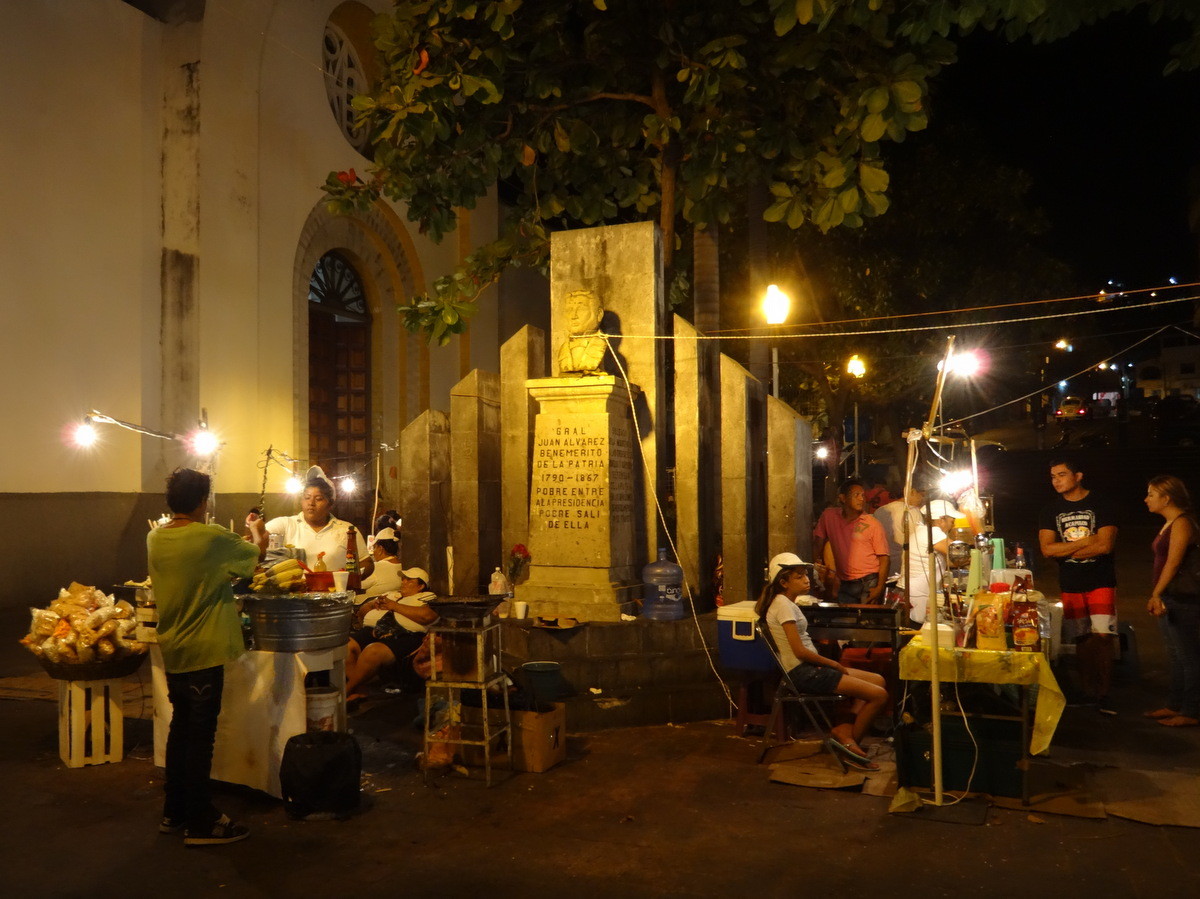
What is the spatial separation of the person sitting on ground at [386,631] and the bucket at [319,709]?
2.13 metres

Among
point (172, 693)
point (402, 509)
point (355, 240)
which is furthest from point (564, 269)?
point (355, 240)

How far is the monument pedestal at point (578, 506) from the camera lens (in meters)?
9.14

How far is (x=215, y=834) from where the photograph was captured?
5.22 metres

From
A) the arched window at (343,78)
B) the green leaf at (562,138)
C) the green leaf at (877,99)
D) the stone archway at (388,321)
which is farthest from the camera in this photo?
the stone archway at (388,321)

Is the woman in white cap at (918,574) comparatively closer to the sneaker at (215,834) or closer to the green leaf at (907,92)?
the green leaf at (907,92)

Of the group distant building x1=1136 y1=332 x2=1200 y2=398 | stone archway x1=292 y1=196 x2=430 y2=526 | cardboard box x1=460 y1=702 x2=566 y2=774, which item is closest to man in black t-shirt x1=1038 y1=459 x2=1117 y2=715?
cardboard box x1=460 y1=702 x2=566 y2=774

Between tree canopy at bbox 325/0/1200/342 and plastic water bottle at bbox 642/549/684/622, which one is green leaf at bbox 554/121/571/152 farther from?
plastic water bottle at bbox 642/549/684/622

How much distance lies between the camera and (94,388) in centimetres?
1364

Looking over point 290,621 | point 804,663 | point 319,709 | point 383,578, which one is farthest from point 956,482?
point 290,621

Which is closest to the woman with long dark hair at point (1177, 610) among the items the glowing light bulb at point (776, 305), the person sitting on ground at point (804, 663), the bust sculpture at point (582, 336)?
the person sitting on ground at point (804, 663)

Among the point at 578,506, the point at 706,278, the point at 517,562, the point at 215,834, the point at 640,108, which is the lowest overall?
the point at 215,834

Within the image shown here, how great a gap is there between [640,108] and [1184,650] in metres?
8.92

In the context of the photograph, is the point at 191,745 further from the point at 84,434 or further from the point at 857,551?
the point at 84,434

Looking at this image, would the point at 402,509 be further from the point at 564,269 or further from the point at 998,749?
the point at 998,749
